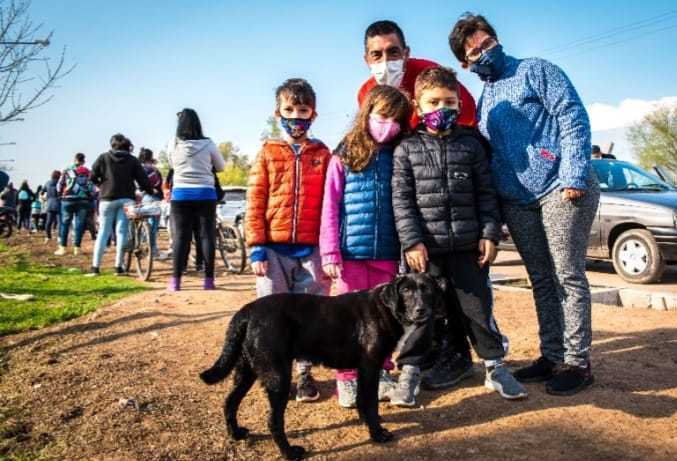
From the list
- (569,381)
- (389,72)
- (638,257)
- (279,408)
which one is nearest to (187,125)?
(389,72)

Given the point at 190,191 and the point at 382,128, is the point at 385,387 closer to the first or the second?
the point at 382,128

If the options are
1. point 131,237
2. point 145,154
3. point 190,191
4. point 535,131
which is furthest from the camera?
point 145,154

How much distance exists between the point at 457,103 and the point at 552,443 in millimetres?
2091

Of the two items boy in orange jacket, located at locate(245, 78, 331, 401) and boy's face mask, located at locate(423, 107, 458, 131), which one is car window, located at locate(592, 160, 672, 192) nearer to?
boy's face mask, located at locate(423, 107, 458, 131)

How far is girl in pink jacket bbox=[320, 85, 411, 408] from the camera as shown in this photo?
365cm

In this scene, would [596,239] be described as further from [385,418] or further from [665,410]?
[385,418]

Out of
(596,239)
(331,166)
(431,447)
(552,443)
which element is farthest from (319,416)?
(596,239)

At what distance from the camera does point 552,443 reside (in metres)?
3.06

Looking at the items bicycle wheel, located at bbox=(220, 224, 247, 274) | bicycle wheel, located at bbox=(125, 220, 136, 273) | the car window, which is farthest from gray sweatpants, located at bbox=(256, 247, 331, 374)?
the car window

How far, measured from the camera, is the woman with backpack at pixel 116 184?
931 centimetres

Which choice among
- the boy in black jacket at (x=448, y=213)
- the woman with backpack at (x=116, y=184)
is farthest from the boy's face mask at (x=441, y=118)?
the woman with backpack at (x=116, y=184)

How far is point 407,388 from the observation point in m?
3.70

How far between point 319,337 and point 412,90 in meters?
2.15

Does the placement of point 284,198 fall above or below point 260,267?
above
